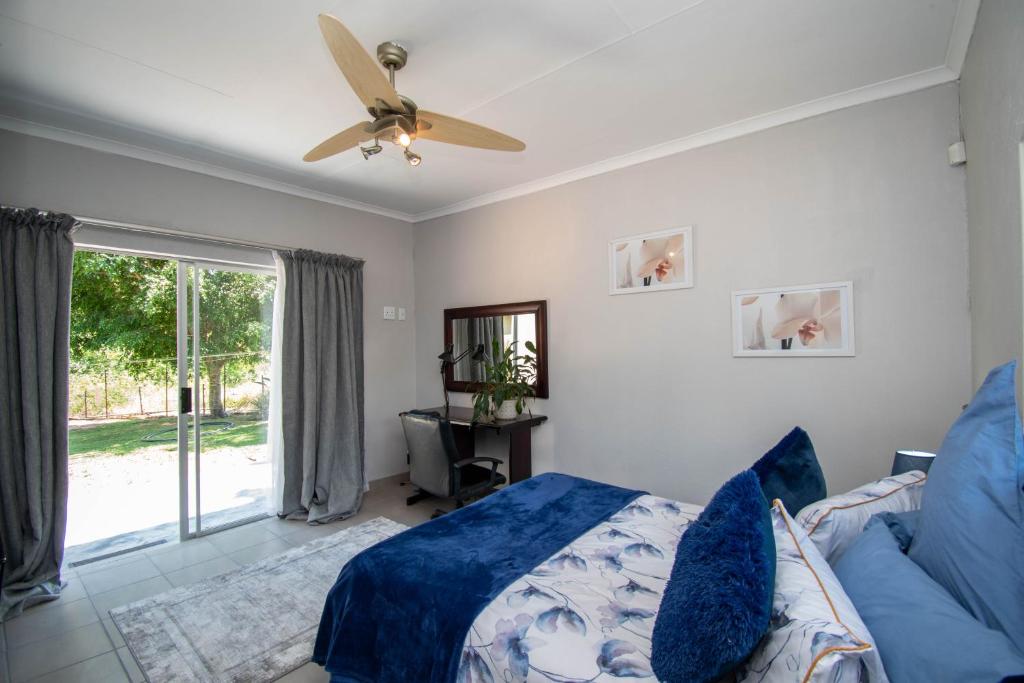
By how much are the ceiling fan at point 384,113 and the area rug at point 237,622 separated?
2265mm

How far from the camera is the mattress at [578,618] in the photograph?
117cm

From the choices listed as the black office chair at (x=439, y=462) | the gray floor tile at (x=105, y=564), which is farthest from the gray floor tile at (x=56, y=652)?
the black office chair at (x=439, y=462)

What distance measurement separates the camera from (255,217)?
358 cm

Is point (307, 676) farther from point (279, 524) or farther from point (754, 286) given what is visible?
point (754, 286)

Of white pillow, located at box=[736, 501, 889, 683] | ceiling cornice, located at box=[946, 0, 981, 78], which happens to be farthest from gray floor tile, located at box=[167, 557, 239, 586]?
ceiling cornice, located at box=[946, 0, 981, 78]

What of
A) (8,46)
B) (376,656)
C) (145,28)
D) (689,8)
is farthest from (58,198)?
(689,8)

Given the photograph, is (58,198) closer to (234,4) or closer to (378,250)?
(234,4)

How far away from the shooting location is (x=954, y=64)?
7.03 feet

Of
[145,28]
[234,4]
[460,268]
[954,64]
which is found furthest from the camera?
[460,268]

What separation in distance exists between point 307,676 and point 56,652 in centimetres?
123

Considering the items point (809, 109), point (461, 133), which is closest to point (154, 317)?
point (461, 133)

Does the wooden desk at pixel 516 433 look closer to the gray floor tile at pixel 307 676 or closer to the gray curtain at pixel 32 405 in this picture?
the gray floor tile at pixel 307 676

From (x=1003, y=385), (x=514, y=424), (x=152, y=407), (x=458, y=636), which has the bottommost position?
(x=458, y=636)

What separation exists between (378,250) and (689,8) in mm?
3336
